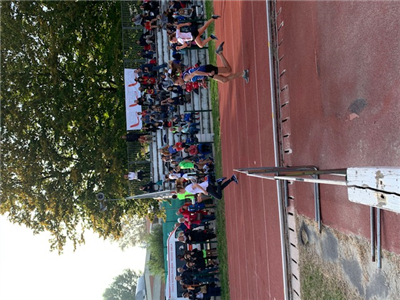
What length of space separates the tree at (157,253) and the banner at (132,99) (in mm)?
21936

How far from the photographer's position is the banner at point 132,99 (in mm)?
21781

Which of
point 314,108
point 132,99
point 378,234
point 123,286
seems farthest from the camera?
point 123,286

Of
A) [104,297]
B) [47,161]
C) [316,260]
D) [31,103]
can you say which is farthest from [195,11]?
[104,297]

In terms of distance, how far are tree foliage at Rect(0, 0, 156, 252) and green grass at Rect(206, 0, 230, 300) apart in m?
7.45

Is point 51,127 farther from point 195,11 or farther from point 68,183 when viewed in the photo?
point 195,11

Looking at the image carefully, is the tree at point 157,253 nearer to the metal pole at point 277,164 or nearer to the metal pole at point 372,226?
the metal pole at point 277,164

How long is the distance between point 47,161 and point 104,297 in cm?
8243

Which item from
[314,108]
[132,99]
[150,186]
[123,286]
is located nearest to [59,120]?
[132,99]

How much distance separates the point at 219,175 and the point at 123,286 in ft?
270

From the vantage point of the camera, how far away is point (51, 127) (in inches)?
870

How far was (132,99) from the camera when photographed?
2212 centimetres

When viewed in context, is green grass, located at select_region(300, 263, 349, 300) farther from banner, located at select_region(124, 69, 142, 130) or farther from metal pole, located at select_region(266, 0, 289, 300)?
banner, located at select_region(124, 69, 142, 130)

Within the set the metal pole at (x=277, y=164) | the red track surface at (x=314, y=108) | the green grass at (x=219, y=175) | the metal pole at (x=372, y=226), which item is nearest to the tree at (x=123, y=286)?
the green grass at (x=219, y=175)

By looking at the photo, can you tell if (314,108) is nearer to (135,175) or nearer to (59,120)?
(135,175)
